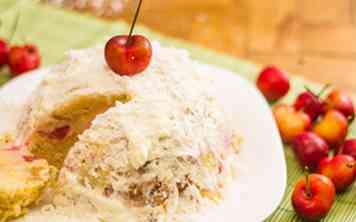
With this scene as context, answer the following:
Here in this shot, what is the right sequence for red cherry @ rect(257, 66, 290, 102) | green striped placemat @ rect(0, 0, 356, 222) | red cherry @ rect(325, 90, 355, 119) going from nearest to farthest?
red cherry @ rect(325, 90, 355, 119), red cherry @ rect(257, 66, 290, 102), green striped placemat @ rect(0, 0, 356, 222)

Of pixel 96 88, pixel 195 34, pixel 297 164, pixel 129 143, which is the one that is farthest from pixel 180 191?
pixel 195 34

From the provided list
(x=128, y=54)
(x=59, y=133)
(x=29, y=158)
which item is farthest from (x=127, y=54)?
(x=29, y=158)

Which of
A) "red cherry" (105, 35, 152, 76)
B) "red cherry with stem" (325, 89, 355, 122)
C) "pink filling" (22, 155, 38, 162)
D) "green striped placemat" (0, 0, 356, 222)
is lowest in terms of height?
"green striped placemat" (0, 0, 356, 222)

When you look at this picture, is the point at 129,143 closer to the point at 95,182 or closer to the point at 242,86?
the point at 95,182

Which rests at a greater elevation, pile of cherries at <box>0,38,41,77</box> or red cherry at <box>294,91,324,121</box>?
red cherry at <box>294,91,324,121</box>

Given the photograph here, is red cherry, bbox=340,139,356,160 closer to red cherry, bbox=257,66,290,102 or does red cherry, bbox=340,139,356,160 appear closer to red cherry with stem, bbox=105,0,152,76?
red cherry, bbox=257,66,290,102

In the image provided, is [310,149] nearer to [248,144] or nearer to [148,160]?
[248,144]

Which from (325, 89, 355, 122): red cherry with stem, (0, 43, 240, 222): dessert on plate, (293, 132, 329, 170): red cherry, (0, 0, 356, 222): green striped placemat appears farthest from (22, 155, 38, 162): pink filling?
(325, 89, 355, 122): red cherry with stem
